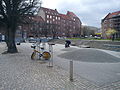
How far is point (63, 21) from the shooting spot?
278 ft

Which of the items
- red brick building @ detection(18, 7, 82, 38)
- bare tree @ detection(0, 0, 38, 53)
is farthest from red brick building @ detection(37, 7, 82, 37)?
bare tree @ detection(0, 0, 38, 53)

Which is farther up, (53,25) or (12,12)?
(53,25)

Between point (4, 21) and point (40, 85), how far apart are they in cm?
1276

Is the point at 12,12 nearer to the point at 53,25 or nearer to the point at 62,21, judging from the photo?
the point at 53,25

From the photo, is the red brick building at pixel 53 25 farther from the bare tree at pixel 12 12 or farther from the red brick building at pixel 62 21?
the bare tree at pixel 12 12

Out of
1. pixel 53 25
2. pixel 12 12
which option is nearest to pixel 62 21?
pixel 53 25

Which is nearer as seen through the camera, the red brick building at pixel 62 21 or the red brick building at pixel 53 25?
the red brick building at pixel 53 25

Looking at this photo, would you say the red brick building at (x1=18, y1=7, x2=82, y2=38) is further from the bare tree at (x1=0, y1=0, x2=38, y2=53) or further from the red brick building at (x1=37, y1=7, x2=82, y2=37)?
the bare tree at (x1=0, y1=0, x2=38, y2=53)

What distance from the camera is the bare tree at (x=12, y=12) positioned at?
1422 cm

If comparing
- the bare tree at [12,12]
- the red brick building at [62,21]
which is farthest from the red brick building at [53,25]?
the bare tree at [12,12]

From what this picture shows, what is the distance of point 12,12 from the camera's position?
46.7 ft

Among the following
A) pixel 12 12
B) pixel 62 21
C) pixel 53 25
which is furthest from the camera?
pixel 62 21

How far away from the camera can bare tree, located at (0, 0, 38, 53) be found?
14220 mm

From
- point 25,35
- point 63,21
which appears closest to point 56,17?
point 63,21
